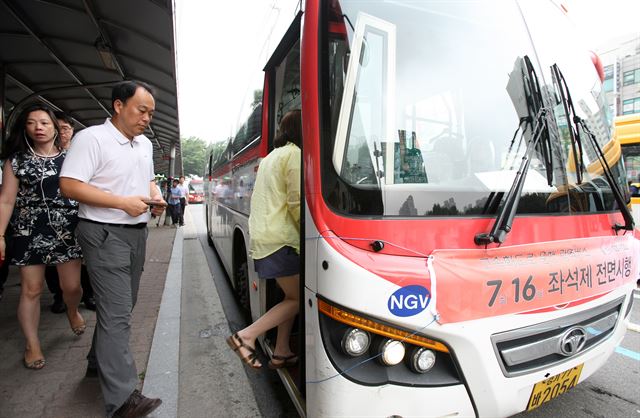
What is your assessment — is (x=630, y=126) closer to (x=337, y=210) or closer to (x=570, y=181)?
(x=570, y=181)

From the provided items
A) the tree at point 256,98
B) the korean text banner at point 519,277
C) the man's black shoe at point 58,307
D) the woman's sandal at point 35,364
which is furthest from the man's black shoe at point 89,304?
the korean text banner at point 519,277

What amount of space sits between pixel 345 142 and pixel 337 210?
320 mm

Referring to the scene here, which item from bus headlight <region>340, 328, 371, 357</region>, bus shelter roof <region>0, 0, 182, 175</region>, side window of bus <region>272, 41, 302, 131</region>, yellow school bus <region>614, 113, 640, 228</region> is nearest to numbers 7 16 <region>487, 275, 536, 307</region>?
bus headlight <region>340, 328, 371, 357</region>

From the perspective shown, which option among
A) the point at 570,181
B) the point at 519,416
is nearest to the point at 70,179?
the point at 570,181

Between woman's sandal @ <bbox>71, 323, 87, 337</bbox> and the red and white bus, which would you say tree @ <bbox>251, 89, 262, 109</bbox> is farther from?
woman's sandal @ <bbox>71, 323, 87, 337</bbox>

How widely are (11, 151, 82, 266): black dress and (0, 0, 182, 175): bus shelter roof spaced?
1831 millimetres

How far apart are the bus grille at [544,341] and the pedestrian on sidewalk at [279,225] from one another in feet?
3.78

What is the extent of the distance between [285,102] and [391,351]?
1954 millimetres

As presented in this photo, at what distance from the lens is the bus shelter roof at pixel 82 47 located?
194 inches

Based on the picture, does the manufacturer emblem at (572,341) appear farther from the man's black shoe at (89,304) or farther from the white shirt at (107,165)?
the man's black shoe at (89,304)

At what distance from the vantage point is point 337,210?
1695 millimetres

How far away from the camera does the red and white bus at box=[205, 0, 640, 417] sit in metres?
1.62

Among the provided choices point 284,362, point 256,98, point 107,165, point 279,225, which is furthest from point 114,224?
point 256,98

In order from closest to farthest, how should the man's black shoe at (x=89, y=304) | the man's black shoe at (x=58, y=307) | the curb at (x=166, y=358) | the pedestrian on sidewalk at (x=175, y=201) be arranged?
the curb at (x=166, y=358) → the man's black shoe at (x=58, y=307) → the man's black shoe at (x=89, y=304) → the pedestrian on sidewalk at (x=175, y=201)
